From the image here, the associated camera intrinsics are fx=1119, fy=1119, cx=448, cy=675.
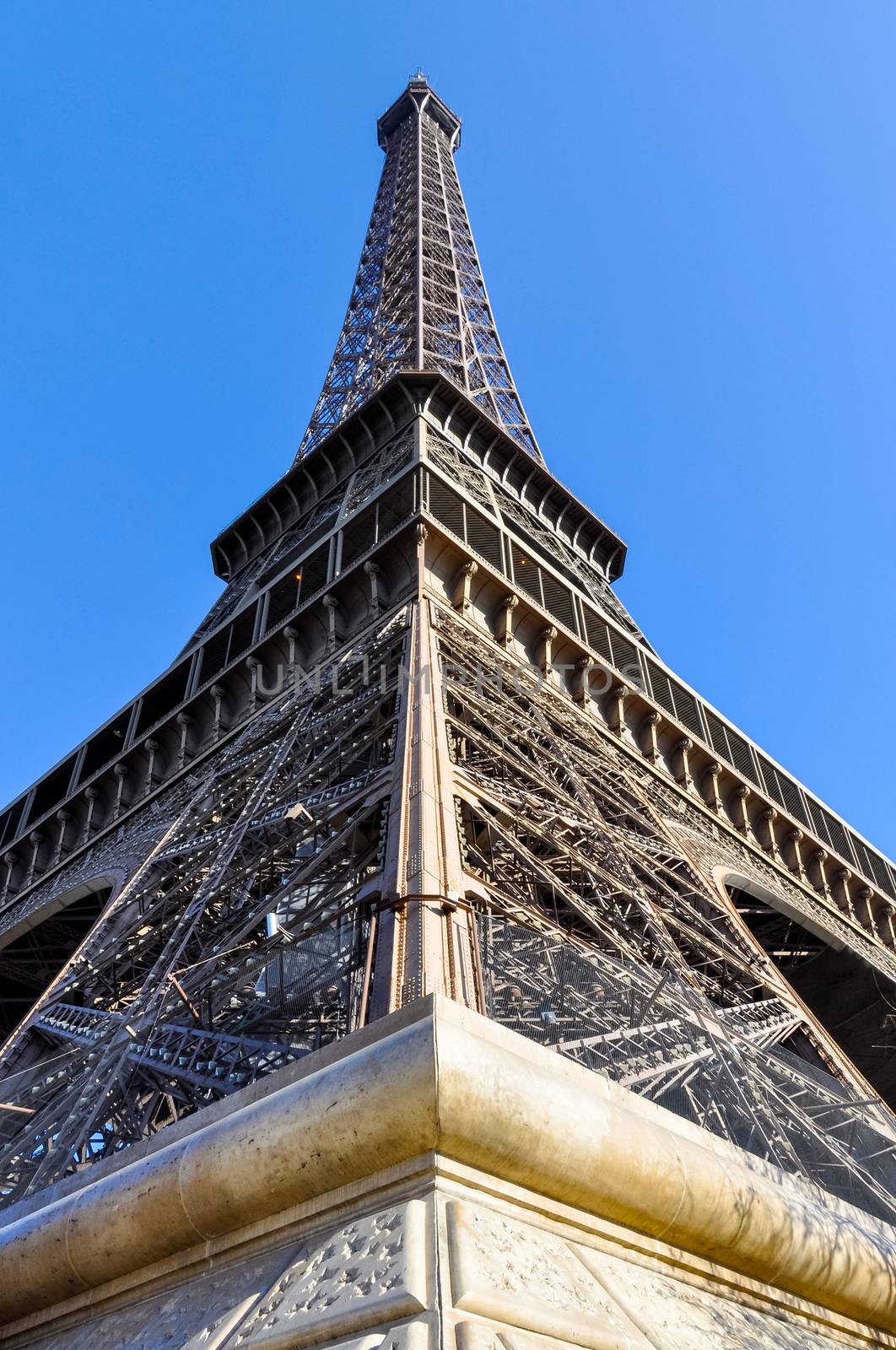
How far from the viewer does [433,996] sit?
5438 mm

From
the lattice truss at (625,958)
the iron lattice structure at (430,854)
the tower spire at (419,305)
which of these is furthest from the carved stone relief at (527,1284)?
the tower spire at (419,305)

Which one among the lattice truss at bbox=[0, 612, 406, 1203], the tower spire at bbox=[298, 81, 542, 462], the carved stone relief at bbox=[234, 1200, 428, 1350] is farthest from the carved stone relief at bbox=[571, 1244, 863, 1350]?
the tower spire at bbox=[298, 81, 542, 462]

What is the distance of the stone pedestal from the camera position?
448cm

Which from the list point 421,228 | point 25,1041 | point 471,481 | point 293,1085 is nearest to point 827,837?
point 471,481

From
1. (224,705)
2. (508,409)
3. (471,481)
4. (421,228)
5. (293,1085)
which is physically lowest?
(293,1085)

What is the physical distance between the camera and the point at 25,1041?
41.0 feet

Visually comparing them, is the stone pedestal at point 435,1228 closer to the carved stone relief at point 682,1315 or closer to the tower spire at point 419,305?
the carved stone relief at point 682,1315

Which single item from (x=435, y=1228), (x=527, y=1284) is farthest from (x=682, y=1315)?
(x=435, y=1228)

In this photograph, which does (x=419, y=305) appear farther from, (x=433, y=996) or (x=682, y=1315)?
(x=682, y=1315)

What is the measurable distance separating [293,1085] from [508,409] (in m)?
40.4

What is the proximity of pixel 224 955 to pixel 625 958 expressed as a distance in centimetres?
392

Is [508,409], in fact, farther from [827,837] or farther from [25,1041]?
[25,1041]

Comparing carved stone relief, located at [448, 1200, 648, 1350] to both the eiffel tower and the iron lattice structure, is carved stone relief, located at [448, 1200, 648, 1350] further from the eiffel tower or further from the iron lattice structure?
the iron lattice structure

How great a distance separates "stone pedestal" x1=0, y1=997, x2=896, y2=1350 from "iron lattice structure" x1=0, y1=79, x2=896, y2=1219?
1.07m
